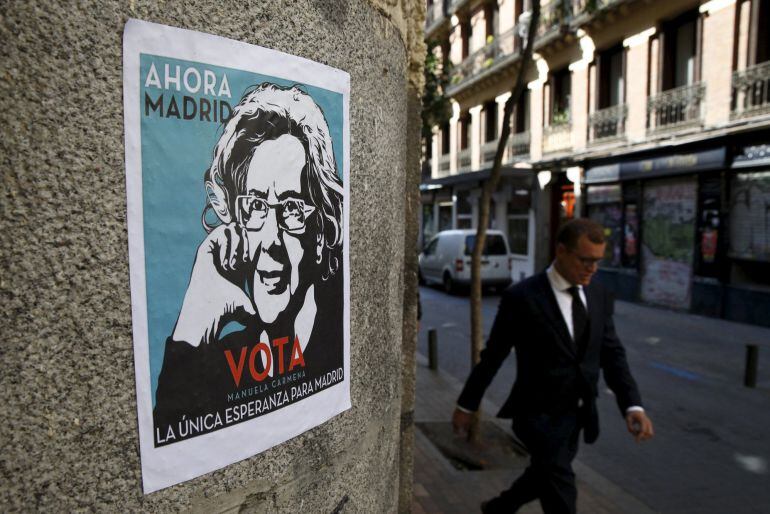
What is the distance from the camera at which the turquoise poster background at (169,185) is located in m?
1.10

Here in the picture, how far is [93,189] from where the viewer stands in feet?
3.41

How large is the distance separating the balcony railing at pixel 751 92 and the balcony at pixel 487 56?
10753mm

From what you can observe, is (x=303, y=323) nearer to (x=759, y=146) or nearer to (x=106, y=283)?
(x=106, y=283)

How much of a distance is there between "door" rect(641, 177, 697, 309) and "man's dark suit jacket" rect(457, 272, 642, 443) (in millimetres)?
11938

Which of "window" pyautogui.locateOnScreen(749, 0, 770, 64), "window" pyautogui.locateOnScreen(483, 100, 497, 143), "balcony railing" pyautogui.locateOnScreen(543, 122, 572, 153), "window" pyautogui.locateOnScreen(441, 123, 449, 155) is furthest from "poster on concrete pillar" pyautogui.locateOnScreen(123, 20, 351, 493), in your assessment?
"window" pyautogui.locateOnScreen(441, 123, 449, 155)

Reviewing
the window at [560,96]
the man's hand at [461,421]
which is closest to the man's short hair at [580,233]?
the man's hand at [461,421]

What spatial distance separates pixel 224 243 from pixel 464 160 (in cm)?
2739

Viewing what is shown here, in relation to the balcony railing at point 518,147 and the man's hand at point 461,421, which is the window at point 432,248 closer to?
the balcony railing at point 518,147

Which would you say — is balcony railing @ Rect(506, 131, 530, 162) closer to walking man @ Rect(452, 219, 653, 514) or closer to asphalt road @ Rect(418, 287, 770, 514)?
asphalt road @ Rect(418, 287, 770, 514)

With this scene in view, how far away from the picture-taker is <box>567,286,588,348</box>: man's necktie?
10.4 ft

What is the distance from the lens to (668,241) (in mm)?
14602

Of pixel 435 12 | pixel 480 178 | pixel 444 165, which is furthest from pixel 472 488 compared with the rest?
pixel 435 12

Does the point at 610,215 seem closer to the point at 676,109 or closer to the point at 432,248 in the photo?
the point at 676,109

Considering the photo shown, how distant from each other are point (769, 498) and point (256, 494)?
4607 millimetres
